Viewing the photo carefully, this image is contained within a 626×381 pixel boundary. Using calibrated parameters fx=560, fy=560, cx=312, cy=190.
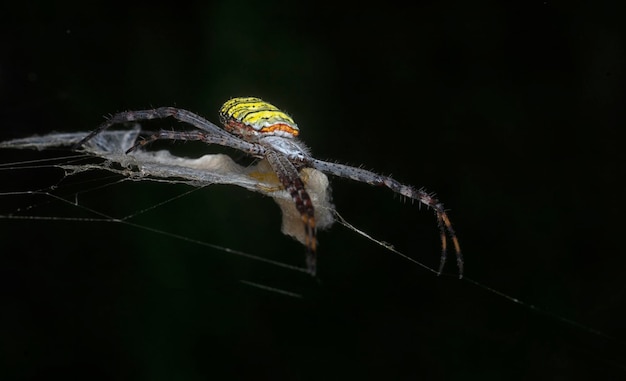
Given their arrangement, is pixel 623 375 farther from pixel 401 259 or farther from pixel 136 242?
pixel 136 242

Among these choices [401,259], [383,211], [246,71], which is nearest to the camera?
[401,259]

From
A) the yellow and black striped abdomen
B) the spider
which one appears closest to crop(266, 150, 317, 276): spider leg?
the spider

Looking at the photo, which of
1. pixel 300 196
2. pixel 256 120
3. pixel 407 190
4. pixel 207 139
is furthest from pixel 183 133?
pixel 407 190

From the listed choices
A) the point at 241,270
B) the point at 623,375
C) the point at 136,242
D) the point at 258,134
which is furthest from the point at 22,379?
the point at 623,375

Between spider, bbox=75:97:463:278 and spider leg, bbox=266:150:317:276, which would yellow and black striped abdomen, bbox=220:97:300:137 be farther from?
spider leg, bbox=266:150:317:276

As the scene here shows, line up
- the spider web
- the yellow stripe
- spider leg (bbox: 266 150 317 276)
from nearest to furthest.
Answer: spider leg (bbox: 266 150 317 276), the spider web, the yellow stripe

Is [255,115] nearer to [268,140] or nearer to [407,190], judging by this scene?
[268,140]
